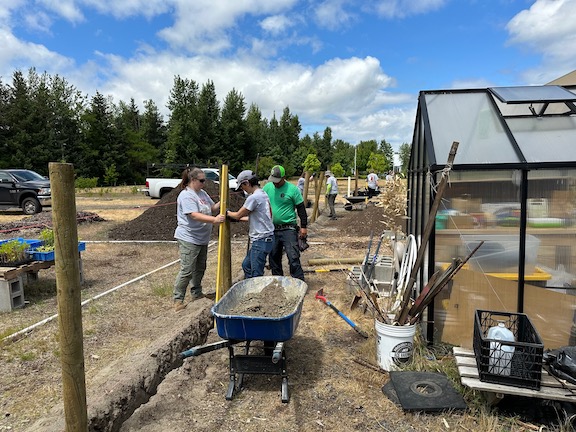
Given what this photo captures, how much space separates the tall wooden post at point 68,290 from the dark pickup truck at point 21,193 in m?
16.7

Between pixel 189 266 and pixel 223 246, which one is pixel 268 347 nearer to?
pixel 223 246

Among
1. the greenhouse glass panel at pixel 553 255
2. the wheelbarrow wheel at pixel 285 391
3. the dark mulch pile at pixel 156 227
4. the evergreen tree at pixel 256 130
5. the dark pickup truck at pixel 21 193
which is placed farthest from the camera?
the evergreen tree at pixel 256 130

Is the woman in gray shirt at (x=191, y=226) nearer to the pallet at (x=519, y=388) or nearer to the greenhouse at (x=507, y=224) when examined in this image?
the greenhouse at (x=507, y=224)

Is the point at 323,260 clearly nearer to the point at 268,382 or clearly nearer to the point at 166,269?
the point at 166,269

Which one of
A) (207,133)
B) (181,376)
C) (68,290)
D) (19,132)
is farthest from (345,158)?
(68,290)

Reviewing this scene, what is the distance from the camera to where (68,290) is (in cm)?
224

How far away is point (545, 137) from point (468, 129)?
29.6 inches

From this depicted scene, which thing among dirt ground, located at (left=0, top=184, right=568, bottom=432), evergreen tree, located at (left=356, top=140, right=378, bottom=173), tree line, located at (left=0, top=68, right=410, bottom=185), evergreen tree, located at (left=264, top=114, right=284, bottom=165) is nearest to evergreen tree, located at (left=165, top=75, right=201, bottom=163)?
tree line, located at (left=0, top=68, right=410, bottom=185)

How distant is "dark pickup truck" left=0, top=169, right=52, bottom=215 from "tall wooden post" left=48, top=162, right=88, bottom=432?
16.7 meters

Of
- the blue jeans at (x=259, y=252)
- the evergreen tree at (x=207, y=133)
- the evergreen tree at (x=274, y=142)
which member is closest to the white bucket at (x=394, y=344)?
the blue jeans at (x=259, y=252)

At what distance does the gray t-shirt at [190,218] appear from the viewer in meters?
5.18

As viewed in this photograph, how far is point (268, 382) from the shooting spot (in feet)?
12.5

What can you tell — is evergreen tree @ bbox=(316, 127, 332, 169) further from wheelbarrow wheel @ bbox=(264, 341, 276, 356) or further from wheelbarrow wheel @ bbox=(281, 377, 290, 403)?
wheelbarrow wheel @ bbox=(281, 377, 290, 403)

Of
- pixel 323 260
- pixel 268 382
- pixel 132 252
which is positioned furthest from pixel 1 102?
pixel 268 382
